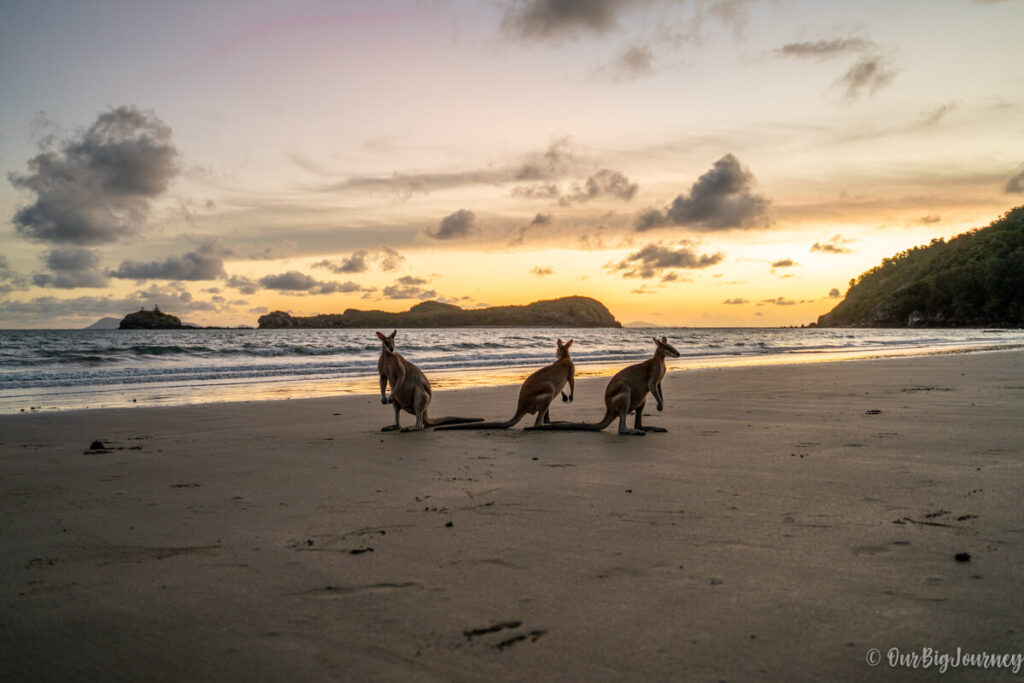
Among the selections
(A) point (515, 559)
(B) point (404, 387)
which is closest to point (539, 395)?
(B) point (404, 387)

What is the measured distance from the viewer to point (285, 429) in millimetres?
9078

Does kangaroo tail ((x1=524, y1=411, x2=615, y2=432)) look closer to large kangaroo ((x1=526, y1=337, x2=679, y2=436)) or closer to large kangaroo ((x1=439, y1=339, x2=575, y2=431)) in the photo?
large kangaroo ((x1=526, y1=337, x2=679, y2=436))

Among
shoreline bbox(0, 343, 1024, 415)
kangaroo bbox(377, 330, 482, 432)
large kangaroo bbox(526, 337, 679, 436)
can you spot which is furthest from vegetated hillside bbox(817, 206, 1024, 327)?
kangaroo bbox(377, 330, 482, 432)

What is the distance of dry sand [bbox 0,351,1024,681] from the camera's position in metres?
2.46

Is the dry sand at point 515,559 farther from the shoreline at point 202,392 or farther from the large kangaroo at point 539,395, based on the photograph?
the shoreline at point 202,392

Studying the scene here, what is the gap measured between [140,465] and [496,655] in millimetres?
5340

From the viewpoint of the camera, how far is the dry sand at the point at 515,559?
2463 millimetres

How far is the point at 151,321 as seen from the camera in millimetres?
112625

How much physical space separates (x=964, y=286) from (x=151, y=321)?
418 ft

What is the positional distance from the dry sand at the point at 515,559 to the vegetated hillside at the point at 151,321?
119010mm

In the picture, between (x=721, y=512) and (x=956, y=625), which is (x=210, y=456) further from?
(x=956, y=625)

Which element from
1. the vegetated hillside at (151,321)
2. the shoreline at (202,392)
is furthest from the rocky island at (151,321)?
the shoreline at (202,392)

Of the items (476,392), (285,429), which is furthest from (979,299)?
(285,429)

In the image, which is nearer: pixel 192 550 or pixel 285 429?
pixel 192 550
